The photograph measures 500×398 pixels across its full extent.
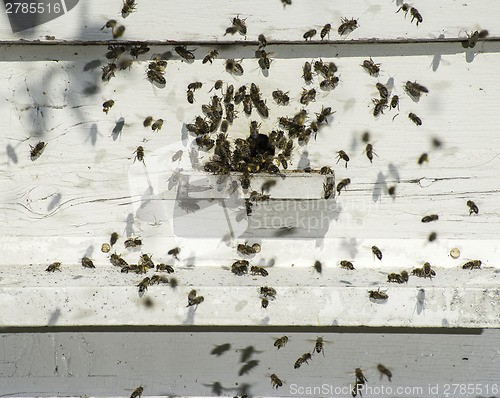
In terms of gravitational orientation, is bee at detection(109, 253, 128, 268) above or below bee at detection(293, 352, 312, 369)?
above

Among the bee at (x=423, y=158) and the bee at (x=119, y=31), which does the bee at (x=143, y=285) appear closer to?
the bee at (x=119, y=31)

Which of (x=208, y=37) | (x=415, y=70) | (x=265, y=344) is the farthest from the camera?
(x=265, y=344)

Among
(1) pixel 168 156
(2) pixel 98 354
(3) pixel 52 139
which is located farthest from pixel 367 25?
(2) pixel 98 354

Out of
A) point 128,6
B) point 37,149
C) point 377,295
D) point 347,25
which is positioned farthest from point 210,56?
point 377,295

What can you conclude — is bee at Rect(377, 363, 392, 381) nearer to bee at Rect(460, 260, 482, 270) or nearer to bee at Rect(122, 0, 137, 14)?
bee at Rect(460, 260, 482, 270)

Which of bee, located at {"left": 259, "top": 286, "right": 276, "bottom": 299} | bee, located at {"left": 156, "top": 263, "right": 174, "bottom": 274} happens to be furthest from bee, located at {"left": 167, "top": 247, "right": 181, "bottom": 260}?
bee, located at {"left": 259, "top": 286, "right": 276, "bottom": 299}

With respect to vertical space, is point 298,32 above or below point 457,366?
above

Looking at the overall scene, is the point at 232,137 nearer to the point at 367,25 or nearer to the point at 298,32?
the point at 298,32
